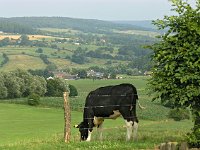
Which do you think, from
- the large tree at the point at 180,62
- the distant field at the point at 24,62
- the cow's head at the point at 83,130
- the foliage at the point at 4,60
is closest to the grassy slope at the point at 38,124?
the cow's head at the point at 83,130

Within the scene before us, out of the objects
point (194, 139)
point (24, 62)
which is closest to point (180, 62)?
point (194, 139)

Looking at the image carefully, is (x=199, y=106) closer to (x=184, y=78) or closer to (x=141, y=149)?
(x=184, y=78)

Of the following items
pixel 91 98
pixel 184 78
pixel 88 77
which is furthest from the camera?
pixel 88 77

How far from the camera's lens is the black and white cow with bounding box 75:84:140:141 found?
15922mm

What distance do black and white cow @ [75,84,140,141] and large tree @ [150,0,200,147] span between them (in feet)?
5.63

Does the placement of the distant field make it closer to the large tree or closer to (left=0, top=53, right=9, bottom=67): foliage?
(left=0, top=53, right=9, bottom=67): foliage

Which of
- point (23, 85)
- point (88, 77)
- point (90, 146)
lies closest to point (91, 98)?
point (90, 146)

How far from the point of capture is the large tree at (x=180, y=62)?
13.7 m

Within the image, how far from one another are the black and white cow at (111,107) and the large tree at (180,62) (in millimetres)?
1717

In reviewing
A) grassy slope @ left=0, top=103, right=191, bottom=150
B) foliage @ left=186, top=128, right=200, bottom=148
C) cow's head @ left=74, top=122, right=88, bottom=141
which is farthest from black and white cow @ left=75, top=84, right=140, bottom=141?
grassy slope @ left=0, top=103, right=191, bottom=150

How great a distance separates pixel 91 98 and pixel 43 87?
269 feet

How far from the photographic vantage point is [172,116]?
58.0m

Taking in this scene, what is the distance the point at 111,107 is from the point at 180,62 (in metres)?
3.51

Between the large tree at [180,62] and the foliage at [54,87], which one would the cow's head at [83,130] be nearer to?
the large tree at [180,62]
